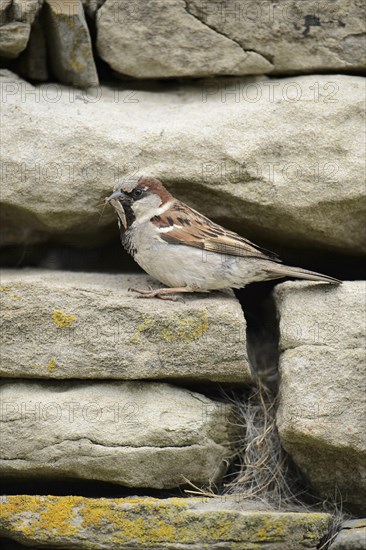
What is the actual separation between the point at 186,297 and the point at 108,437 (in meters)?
0.96

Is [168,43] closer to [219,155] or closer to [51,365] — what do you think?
[219,155]

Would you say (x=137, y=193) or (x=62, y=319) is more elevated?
(x=137, y=193)

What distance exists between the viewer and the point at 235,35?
210 inches

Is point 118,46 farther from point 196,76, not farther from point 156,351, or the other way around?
point 156,351

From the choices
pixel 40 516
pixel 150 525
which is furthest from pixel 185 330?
pixel 40 516

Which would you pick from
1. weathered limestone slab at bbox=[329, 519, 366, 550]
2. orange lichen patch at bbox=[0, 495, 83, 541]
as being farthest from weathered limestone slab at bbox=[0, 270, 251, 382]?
weathered limestone slab at bbox=[329, 519, 366, 550]

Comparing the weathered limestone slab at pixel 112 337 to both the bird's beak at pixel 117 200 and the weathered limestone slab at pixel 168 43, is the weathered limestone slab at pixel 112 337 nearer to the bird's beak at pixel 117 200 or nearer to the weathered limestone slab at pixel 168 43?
the bird's beak at pixel 117 200

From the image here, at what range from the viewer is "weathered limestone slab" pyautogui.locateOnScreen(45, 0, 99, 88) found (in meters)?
5.21

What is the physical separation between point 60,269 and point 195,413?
1542 mm

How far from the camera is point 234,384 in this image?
5.19 m

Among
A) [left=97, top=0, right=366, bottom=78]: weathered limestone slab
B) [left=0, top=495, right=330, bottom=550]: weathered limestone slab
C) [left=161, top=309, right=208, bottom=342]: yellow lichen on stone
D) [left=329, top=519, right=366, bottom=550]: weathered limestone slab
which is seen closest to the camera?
[left=329, top=519, right=366, bottom=550]: weathered limestone slab

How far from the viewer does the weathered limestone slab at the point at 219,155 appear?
17.0 feet

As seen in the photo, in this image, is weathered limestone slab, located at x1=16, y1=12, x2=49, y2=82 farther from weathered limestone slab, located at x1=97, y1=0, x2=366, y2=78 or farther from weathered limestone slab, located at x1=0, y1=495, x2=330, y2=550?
weathered limestone slab, located at x1=0, y1=495, x2=330, y2=550

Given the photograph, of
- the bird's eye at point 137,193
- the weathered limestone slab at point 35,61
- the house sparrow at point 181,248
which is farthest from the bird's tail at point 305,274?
the weathered limestone slab at point 35,61
